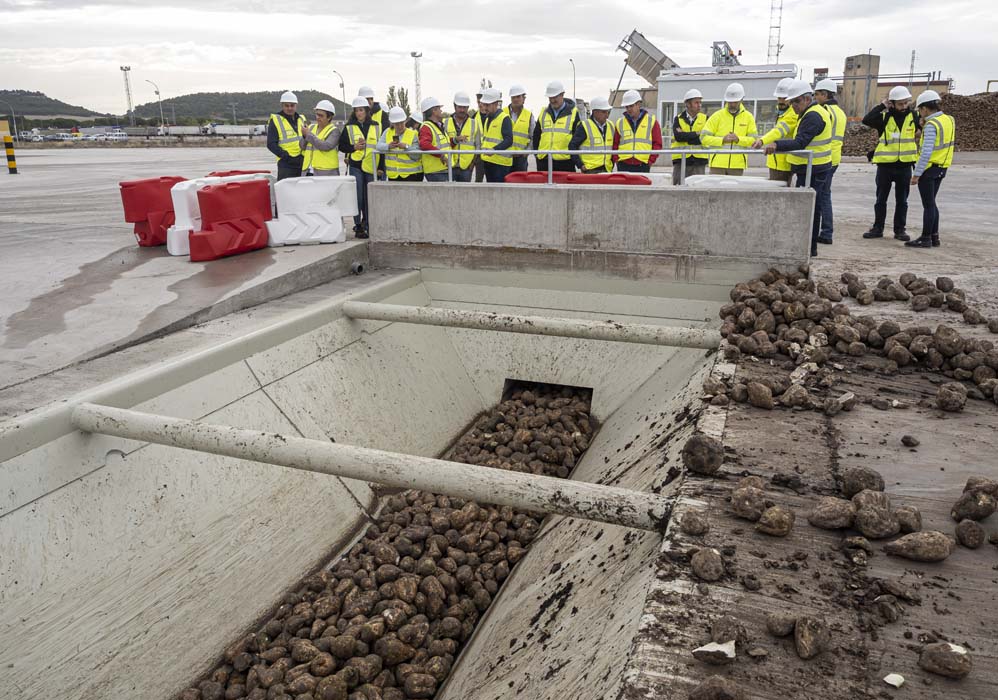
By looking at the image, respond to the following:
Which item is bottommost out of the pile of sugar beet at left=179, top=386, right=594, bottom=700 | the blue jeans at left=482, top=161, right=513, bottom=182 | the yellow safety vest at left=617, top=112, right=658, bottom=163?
the pile of sugar beet at left=179, top=386, right=594, bottom=700

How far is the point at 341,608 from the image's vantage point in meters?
4.79

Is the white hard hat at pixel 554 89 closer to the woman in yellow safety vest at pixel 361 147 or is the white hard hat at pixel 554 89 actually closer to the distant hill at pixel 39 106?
the woman in yellow safety vest at pixel 361 147

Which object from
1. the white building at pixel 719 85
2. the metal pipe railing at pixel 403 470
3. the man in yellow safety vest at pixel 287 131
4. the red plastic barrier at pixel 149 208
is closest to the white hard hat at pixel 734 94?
the man in yellow safety vest at pixel 287 131

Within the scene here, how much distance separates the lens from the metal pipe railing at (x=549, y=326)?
5797 millimetres

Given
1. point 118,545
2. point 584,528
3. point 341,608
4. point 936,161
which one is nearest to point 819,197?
point 936,161

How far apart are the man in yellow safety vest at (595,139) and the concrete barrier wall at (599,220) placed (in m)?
1.66

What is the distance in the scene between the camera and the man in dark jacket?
8750mm

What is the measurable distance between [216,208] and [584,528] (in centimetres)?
595

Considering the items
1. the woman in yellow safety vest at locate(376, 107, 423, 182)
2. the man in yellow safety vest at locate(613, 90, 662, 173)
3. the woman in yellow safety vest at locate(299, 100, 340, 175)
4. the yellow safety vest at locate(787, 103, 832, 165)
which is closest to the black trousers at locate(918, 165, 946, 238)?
the yellow safety vest at locate(787, 103, 832, 165)

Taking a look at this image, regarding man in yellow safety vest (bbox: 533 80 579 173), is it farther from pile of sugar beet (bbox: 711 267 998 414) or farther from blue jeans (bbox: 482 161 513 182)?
pile of sugar beet (bbox: 711 267 998 414)

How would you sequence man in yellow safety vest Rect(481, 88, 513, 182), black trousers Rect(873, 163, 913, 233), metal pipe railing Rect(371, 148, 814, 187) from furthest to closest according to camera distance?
man in yellow safety vest Rect(481, 88, 513, 182)
black trousers Rect(873, 163, 913, 233)
metal pipe railing Rect(371, 148, 814, 187)

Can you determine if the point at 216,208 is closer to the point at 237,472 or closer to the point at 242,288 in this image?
the point at 242,288

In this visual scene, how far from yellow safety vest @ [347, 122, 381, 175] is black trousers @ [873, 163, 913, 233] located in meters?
6.43

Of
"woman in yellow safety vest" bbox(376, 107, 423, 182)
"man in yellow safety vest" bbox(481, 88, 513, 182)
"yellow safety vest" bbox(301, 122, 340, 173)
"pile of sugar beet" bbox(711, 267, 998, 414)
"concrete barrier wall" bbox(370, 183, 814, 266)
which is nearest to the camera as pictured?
"pile of sugar beet" bbox(711, 267, 998, 414)
